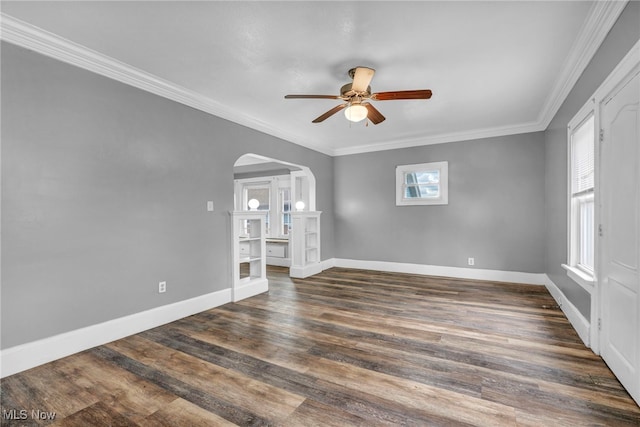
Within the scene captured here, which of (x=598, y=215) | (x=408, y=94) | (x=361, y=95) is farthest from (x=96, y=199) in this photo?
(x=598, y=215)

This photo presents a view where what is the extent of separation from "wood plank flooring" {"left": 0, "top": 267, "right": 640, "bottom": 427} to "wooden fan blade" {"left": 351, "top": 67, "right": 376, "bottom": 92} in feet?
7.90

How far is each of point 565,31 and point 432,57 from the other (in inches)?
38.8

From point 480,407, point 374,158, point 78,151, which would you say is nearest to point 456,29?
point 480,407

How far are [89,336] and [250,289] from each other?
6.39ft

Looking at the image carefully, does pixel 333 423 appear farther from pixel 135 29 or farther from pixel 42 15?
pixel 42 15

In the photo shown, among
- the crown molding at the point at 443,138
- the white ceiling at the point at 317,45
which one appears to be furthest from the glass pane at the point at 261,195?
the white ceiling at the point at 317,45

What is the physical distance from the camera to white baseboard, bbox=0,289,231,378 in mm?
2244

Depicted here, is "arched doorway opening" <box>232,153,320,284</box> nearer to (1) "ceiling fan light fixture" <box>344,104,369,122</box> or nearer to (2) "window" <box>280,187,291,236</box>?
(2) "window" <box>280,187,291,236</box>

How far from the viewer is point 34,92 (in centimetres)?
237

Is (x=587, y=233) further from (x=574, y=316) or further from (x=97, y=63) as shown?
(x=97, y=63)

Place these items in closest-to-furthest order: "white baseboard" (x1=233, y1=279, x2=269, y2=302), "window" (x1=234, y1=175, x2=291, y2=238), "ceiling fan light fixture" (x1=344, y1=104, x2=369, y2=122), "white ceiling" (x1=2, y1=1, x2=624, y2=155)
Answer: "white ceiling" (x1=2, y1=1, x2=624, y2=155) < "ceiling fan light fixture" (x1=344, y1=104, x2=369, y2=122) < "white baseboard" (x1=233, y1=279, x2=269, y2=302) < "window" (x1=234, y1=175, x2=291, y2=238)

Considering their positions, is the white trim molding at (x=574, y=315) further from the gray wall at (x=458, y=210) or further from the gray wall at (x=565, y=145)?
the gray wall at (x=458, y=210)

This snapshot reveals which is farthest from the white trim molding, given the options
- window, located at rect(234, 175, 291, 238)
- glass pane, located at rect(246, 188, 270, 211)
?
→ glass pane, located at rect(246, 188, 270, 211)

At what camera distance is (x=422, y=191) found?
5.71 metres
